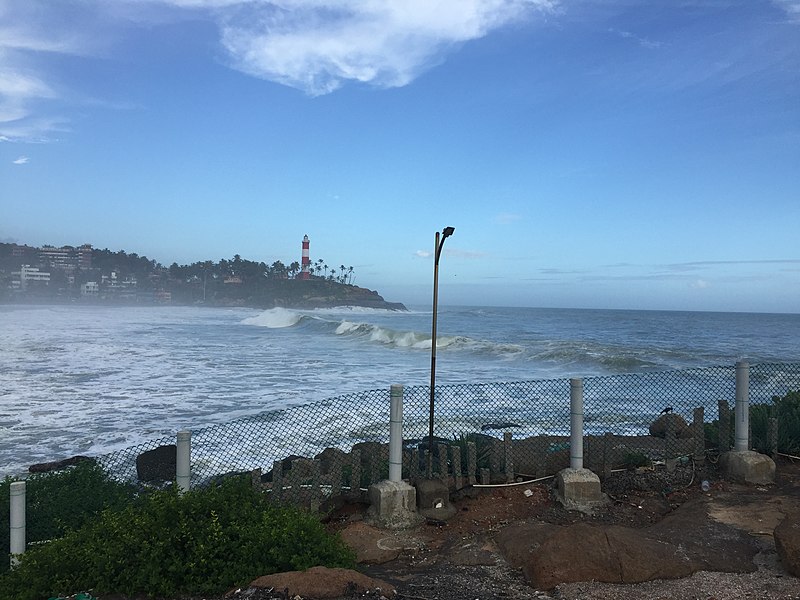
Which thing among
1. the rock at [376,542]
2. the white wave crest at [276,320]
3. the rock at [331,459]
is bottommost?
the white wave crest at [276,320]

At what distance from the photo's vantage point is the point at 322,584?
13.2 ft

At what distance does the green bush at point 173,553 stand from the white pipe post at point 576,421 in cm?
305

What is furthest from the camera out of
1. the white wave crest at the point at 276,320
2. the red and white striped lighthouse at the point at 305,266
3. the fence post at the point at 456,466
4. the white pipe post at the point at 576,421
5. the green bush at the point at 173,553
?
the red and white striped lighthouse at the point at 305,266

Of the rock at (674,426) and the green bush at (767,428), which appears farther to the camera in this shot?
the rock at (674,426)

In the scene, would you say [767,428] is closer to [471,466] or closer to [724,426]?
[724,426]

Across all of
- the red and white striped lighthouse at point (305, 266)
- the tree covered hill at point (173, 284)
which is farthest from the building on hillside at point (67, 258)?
the red and white striped lighthouse at point (305, 266)

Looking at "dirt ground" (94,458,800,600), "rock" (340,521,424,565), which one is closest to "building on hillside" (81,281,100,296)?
"rock" (340,521,424,565)

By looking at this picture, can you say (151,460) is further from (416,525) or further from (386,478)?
(416,525)

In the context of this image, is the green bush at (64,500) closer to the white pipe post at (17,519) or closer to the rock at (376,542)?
the white pipe post at (17,519)

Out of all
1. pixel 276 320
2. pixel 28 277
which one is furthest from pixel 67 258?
pixel 276 320

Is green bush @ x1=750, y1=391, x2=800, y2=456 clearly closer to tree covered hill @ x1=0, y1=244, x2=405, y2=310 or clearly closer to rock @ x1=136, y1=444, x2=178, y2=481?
rock @ x1=136, y1=444, x2=178, y2=481

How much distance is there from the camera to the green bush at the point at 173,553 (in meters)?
4.30

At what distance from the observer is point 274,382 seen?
2141 centimetres

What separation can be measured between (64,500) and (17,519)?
3.15ft
